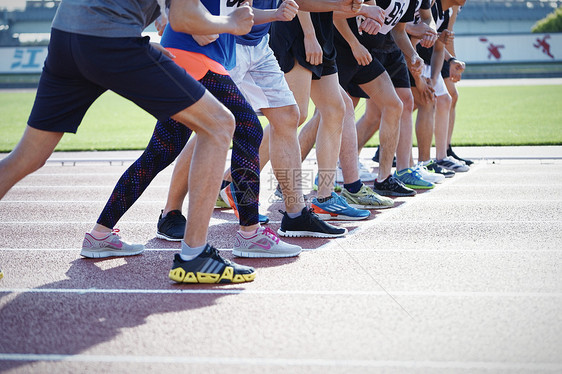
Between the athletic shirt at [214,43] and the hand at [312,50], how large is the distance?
905 mm

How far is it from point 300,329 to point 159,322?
70cm

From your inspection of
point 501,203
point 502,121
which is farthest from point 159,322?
point 502,121

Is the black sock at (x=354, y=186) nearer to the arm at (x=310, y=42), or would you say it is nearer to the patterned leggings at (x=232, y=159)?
the arm at (x=310, y=42)

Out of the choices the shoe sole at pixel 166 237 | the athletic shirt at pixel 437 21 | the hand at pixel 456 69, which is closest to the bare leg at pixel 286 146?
the shoe sole at pixel 166 237

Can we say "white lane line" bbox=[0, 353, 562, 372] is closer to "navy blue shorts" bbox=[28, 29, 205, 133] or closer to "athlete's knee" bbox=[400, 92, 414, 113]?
"navy blue shorts" bbox=[28, 29, 205, 133]

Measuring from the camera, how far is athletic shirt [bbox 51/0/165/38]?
371cm

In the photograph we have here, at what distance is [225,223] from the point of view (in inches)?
241

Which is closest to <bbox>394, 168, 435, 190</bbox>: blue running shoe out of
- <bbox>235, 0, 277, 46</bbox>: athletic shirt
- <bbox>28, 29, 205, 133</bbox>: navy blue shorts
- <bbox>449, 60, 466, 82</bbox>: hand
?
<bbox>449, 60, 466, 82</bbox>: hand

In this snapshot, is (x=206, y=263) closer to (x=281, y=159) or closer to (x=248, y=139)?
(x=248, y=139)

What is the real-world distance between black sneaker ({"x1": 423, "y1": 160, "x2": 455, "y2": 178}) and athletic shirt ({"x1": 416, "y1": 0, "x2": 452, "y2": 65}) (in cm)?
128

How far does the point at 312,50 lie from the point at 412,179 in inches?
113

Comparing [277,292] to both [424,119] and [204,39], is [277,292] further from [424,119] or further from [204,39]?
[424,119]

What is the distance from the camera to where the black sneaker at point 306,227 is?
17.3ft

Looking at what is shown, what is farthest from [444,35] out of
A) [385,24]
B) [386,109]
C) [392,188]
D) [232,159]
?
[232,159]
